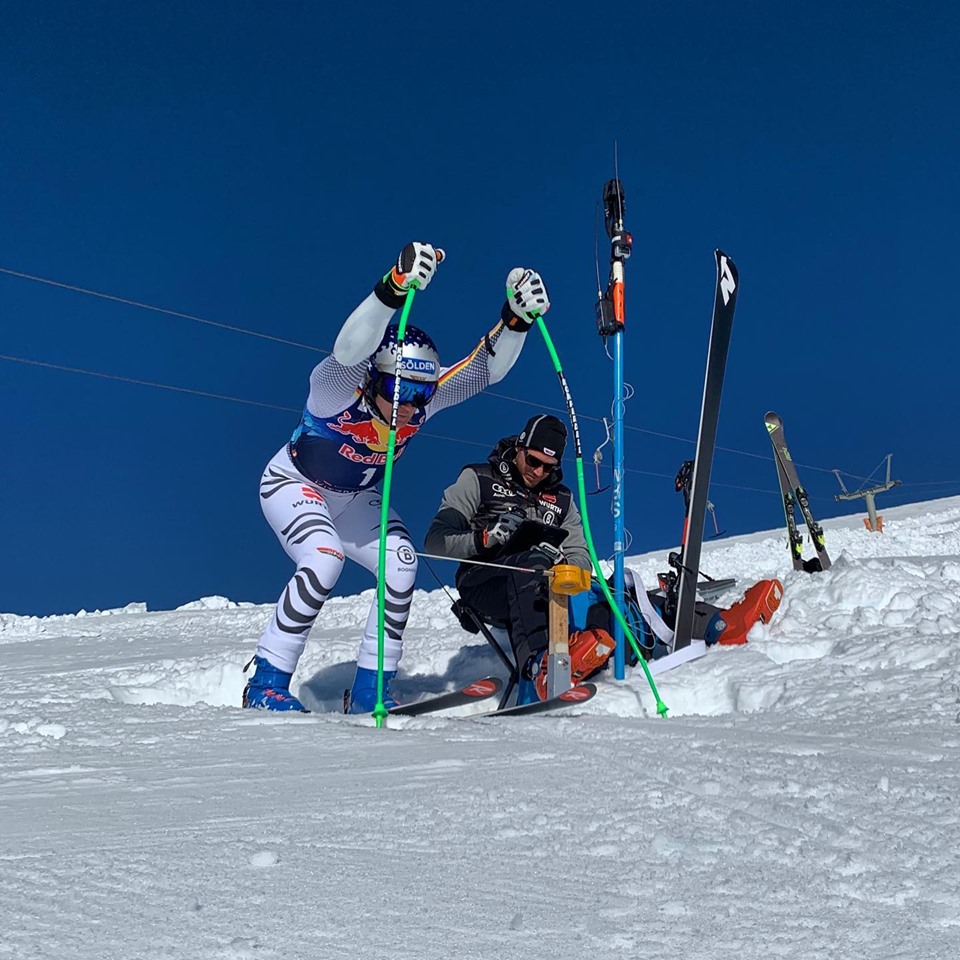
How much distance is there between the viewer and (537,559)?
4.78m

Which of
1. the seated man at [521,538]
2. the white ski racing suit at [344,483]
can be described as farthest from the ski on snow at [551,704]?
the white ski racing suit at [344,483]

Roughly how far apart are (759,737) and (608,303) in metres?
2.91

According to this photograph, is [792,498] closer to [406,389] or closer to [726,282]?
[726,282]

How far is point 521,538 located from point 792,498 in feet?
12.2

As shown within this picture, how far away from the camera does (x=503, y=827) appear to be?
6.36ft

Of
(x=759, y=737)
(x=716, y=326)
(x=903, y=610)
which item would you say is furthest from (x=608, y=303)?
(x=759, y=737)

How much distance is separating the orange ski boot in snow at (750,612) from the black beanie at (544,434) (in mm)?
1418

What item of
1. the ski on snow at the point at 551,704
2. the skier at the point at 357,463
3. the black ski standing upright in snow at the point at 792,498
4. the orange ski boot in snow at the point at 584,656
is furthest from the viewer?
the black ski standing upright in snow at the point at 792,498

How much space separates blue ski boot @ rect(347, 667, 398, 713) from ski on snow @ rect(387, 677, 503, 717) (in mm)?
301

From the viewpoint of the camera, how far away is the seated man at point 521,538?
15.3 feet

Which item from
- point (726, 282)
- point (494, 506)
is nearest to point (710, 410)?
point (726, 282)

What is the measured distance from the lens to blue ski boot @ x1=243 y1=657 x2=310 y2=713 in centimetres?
420

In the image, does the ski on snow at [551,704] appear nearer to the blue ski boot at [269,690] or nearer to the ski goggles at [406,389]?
the blue ski boot at [269,690]

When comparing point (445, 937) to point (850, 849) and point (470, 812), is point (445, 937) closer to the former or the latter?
point (470, 812)
